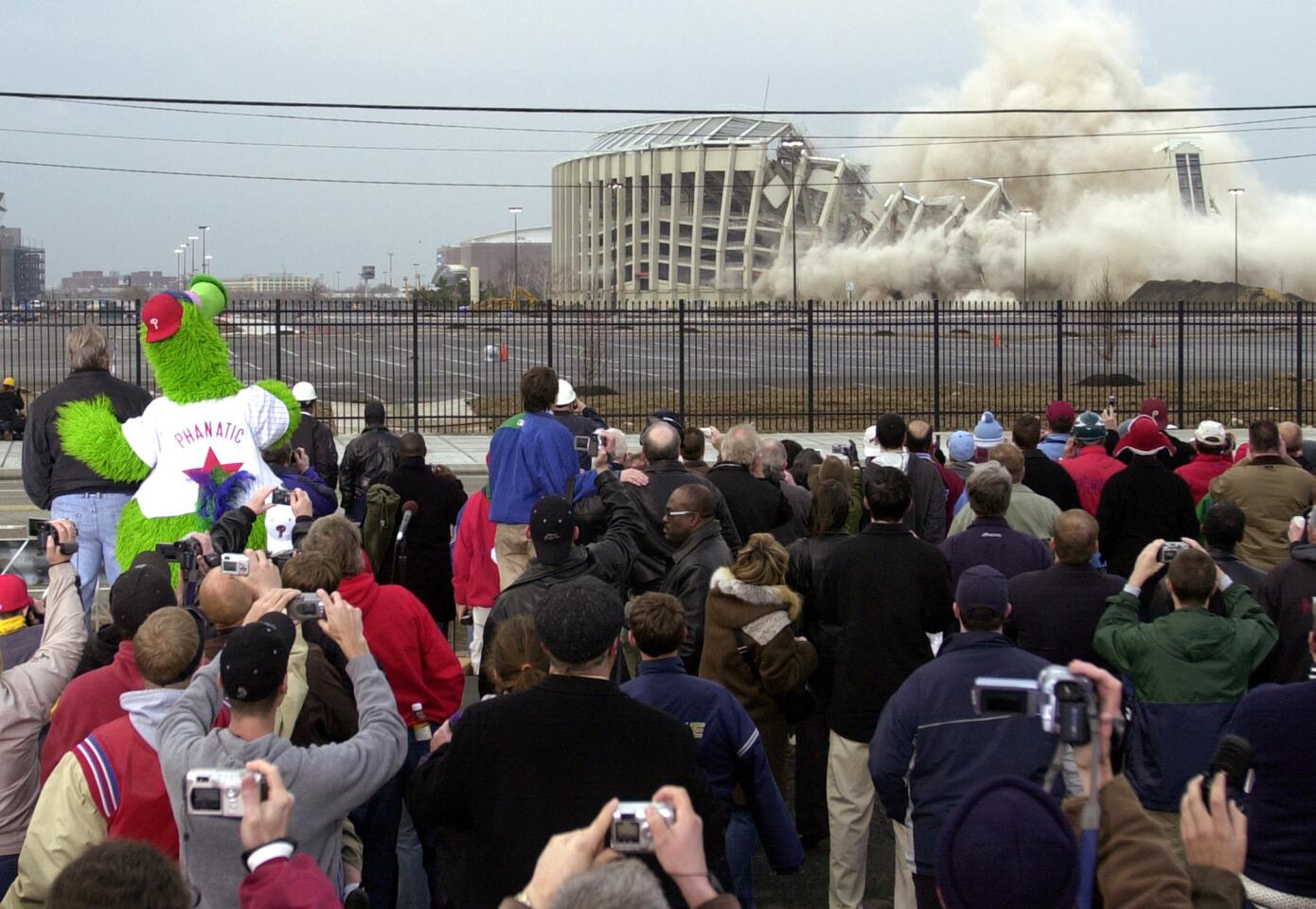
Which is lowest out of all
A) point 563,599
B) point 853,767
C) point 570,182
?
point 853,767

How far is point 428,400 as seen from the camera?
2792 centimetres

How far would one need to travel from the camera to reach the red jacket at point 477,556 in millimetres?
7914

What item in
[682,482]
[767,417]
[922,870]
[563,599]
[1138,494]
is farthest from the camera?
[767,417]

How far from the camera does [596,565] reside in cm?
593

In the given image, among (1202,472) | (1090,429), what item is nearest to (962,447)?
(1090,429)

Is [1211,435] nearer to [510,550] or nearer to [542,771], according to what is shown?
[510,550]

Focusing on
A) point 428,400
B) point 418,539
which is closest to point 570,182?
point 428,400

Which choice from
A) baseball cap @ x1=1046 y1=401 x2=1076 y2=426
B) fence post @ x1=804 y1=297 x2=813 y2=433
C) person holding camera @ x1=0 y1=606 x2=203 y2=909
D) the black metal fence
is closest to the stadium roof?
the black metal fence

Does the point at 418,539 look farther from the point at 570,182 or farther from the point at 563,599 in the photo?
the point at 570,182

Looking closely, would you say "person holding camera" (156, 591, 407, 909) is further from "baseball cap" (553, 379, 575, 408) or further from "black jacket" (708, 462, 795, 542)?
"baseball cap" (553, 379, 575, 408)

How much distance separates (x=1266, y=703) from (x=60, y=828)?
10.8ft

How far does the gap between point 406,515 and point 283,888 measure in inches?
224

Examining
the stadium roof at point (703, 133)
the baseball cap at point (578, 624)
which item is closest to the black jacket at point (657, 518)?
the baseball cap at point (578, 624)

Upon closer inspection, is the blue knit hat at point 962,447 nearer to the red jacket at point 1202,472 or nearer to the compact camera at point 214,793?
the red jacket at point 1202,472
